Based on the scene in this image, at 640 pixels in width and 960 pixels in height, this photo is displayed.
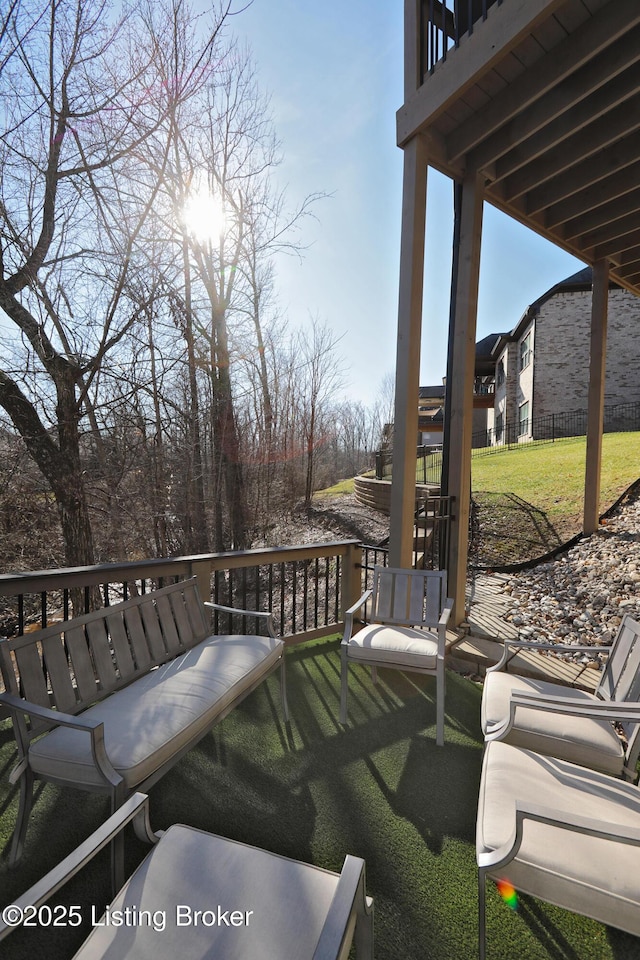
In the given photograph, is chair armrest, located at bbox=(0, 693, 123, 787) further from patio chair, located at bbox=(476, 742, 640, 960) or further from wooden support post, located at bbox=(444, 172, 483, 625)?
wooden support post, located at bbox=(444, 172, 483, 625)

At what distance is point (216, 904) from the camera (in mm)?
1089

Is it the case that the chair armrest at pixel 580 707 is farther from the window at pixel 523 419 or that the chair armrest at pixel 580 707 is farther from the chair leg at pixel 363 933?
the window at pixel 523 419

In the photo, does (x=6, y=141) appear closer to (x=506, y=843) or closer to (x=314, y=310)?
(x=314, y=310)

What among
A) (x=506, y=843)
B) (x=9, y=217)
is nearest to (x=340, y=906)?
(x=506, y=843)

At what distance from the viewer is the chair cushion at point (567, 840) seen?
Answer: 1155 mm

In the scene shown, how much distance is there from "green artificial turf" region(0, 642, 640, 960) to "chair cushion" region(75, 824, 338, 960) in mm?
631

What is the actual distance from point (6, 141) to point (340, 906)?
8150mm

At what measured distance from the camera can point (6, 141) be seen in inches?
222

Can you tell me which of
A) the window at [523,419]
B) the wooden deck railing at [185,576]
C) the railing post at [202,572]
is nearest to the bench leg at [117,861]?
the wooden deck railing at [185,576]

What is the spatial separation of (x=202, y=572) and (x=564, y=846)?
7.90 feet

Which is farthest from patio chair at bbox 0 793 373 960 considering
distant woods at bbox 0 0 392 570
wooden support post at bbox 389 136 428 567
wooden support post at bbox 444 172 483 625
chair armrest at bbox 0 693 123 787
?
distant woods at bbox 0 0 392 570

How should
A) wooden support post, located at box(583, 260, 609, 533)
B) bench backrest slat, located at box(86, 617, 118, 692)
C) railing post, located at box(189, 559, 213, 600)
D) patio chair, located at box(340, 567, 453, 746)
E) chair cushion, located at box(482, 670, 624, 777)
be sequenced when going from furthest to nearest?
1. wooden support post, located at box(583, 260, 609, 533)
2. railing post, located at box(189, 559, 213, 600)
3. patio chair, located at box(340, 567, 453, 746)
4. bench backrest slat, located at box(86, 617, 118, 692)
5. chair cushion, located at box(482, 670, 624, 777)

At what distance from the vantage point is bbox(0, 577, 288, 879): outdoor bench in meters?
1.63

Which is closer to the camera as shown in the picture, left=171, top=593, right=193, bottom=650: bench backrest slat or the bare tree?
left=171, top=593, right=193, bottom=650: bench backrest slat
